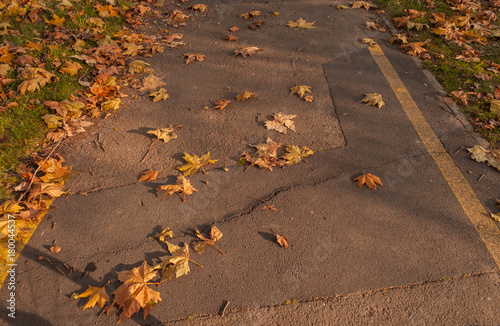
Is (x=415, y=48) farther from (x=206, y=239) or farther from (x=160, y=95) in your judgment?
(x=206, y=239)

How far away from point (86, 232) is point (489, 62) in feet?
17.5

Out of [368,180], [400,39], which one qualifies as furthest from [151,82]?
[400,39]

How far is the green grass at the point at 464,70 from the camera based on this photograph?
374 centimetres

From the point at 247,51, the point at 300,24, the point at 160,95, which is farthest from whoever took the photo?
the point at 300,24

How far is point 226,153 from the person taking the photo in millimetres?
3387

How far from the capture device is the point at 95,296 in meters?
2.30

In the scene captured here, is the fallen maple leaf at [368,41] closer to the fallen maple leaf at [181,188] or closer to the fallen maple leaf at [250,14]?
the fallen maple leaf at [250,14]

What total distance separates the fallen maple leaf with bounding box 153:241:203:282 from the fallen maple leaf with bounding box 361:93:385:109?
9.10 ft

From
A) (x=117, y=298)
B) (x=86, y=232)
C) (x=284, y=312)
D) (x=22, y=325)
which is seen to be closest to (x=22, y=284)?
(x=22, y=325)

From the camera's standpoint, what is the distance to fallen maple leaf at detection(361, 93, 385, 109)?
3.91 metres

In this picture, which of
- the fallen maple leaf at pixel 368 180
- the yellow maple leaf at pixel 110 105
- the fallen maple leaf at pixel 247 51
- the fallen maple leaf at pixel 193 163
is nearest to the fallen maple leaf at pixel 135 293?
the fallen maple leaf at pixel 193 163

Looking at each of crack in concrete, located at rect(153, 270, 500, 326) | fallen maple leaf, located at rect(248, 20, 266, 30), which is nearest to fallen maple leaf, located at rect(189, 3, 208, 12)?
fallen maple leaf, located at rect(248, 20, 266, 30)

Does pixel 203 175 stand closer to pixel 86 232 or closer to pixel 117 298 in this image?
pixel 86 232

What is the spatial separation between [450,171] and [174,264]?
8.89 ft
